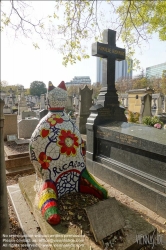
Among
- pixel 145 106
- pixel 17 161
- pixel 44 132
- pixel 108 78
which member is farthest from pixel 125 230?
pixel 145 106

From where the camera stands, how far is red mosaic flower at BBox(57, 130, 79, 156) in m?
2.75

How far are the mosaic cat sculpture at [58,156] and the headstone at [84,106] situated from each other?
7.43 m

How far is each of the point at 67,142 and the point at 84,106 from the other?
27.5ft

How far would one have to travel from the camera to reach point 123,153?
4027mm

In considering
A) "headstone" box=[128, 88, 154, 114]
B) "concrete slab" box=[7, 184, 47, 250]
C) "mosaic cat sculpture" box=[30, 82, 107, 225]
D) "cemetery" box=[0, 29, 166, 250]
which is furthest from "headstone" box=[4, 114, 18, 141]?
"headstone" box=[128, 88, 154, 114]

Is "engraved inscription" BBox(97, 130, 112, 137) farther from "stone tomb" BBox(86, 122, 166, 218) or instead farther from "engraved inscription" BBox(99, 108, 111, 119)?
"engraved inscription" BBox(99, 108, 111, 119)

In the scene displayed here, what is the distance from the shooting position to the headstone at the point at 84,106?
417 inches

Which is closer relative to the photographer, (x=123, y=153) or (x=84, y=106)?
(x=123, y=153)

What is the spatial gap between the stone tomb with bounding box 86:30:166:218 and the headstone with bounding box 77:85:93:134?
5.08 metres

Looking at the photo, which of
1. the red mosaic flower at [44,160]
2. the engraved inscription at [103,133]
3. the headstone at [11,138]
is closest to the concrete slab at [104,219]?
the red mosaic flower at [44,160]

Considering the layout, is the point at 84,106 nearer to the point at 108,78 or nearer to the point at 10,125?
the point at 10,125

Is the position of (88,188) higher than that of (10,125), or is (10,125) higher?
(10,125)

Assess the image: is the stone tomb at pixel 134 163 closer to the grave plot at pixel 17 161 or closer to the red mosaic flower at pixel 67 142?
the red mosaic flower at pixel 67 142

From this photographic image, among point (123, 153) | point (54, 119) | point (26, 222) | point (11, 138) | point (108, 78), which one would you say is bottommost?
point (26, 222)
